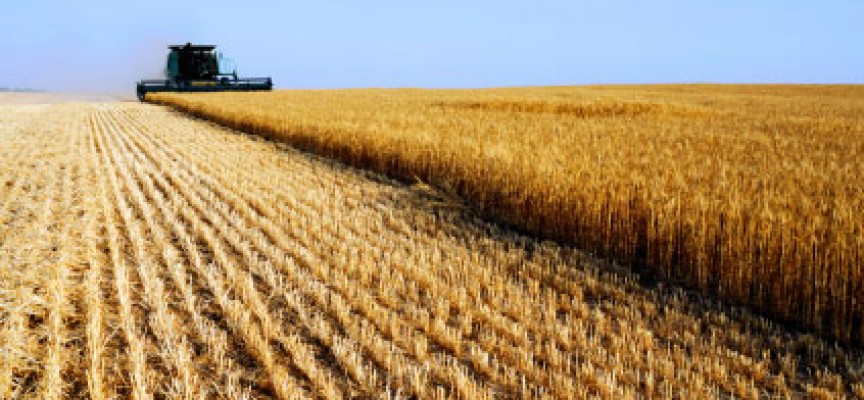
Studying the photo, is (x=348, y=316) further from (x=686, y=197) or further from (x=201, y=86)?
(x=201, y=86)

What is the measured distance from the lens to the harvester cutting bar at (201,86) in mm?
30891

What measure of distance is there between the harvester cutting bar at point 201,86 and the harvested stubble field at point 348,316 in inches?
1018

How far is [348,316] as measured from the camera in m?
3.58

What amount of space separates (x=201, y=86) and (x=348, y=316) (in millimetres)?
29523

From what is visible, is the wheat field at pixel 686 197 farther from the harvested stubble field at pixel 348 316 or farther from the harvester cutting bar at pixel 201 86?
the harvester cutting bar at pixel 201 86

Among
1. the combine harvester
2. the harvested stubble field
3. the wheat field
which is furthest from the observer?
the combine harvester

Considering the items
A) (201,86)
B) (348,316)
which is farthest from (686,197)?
(201,86)

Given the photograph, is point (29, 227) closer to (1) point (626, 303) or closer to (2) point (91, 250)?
(2) point (91, 250)

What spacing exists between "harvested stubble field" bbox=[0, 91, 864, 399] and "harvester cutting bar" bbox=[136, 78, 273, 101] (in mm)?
25863

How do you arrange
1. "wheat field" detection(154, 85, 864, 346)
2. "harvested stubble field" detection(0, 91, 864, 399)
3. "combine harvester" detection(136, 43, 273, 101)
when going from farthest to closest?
"combine harvester" detection(136, 43, 273, 101) → "wheat field" detection(154, 85, 864, 346) → "harvested stubble field" detection(0, 91, 864, 399)

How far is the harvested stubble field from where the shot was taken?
288 centimetres

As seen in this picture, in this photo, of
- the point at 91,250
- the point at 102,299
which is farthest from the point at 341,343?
the point at 91,250

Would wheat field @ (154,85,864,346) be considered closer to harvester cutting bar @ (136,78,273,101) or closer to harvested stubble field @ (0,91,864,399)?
harvested stubble field @ (0,91,864,399)

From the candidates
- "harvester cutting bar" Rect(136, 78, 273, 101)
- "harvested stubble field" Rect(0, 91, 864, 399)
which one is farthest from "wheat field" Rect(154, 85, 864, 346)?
"harvester cutting bar" Rect(136, 78, 273, 101)
